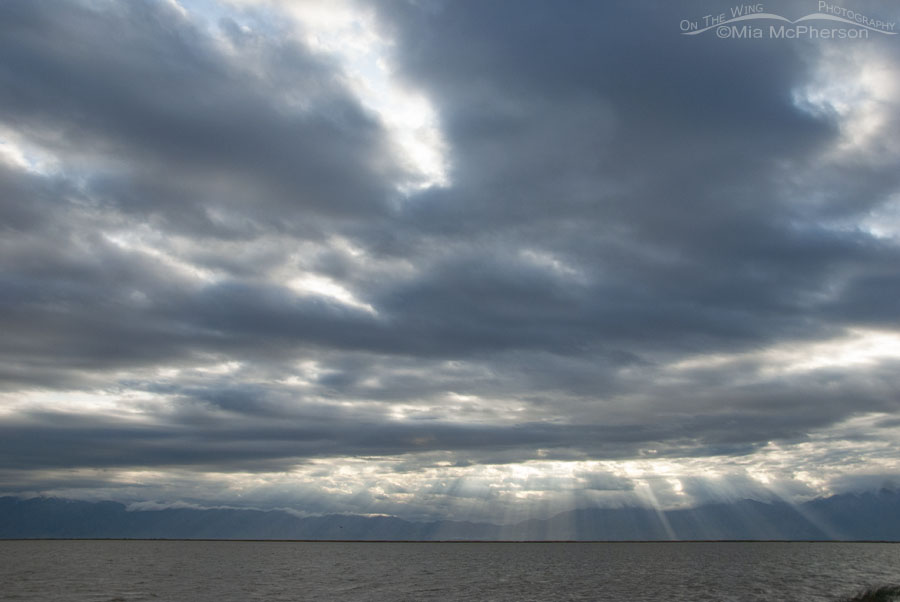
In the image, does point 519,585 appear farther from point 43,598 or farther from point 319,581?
point 43,598

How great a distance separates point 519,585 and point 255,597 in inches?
2044

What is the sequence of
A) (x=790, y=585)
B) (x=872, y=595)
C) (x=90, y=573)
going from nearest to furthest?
(x=872, y=595) → (x=790, y=585) → (x=90, y=573)

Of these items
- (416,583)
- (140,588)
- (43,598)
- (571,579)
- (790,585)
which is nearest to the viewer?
(43,598)

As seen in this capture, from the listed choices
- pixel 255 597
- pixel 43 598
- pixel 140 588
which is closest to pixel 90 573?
pixel 140 588

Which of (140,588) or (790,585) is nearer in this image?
(140,588)

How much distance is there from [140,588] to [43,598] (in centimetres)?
2195

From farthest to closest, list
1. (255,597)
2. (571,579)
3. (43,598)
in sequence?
(571,579) < (255,597) < (43,598)

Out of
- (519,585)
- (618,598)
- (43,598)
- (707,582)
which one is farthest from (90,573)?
(707,582)

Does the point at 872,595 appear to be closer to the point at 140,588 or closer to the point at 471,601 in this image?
the point at 471,601

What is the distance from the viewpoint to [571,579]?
149 meters

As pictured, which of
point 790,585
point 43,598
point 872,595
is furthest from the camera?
point 790,585

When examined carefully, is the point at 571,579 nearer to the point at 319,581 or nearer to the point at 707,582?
the point at 707,582

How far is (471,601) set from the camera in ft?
330

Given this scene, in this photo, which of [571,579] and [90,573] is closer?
[571,579]
